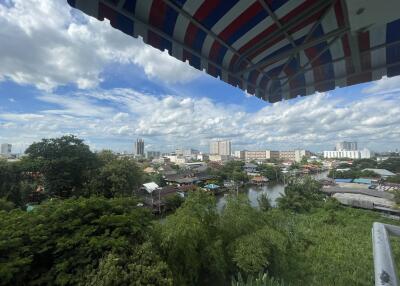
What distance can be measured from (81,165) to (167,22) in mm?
14694

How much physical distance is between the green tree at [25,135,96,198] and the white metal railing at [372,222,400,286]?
1436 centimetres

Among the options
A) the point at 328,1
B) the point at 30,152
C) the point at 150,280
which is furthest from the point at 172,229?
the point at 30,152

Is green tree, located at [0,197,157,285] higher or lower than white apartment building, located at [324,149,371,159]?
lower

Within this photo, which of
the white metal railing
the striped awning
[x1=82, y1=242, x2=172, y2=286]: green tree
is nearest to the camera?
the white metal railing

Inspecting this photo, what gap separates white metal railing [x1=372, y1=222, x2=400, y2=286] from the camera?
1.48ft

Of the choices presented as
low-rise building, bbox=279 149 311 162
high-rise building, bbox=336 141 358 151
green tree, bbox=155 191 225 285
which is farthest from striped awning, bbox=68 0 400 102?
high-rise building, bbox=336 141 358 151

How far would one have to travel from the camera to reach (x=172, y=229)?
419 cm

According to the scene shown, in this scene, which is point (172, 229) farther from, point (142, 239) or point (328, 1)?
point (328, 1)

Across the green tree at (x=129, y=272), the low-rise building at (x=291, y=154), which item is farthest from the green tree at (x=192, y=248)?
the low-rise building at (x=291, y=154)

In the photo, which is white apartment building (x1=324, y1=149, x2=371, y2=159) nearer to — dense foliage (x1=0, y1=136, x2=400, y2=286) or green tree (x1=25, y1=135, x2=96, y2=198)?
dense foliage (x1=0, y1=136, x2=400, y2=286)

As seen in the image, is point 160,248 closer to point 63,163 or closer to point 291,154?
point 63,163

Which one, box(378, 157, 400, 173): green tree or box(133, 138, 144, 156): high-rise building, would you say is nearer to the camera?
box(378, 157, 400, 173): green tree

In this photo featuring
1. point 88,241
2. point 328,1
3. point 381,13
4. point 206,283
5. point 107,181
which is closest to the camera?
point 381,13

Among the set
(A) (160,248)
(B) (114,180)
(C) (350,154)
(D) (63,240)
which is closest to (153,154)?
(C) (350,154)
